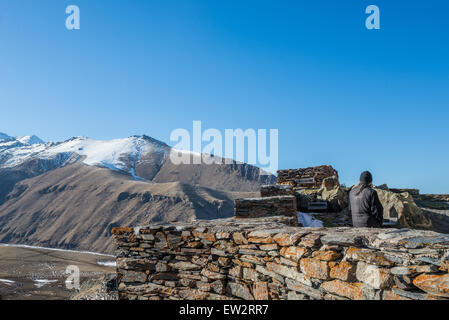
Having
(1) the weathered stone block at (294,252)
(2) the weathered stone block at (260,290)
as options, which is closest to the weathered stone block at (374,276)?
(1) the weathered stone block at (294,252)

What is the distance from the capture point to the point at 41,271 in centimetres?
2908

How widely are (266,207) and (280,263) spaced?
471 centimetres

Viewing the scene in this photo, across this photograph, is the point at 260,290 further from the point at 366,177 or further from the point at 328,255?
the point at 366,177

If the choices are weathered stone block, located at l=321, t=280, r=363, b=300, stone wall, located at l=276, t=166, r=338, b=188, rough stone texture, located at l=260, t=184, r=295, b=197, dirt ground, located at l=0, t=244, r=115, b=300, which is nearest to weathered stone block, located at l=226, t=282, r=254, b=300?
weathered stone block, located at l=321, t=280, r=363, b=300

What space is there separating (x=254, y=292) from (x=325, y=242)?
136 centimetres

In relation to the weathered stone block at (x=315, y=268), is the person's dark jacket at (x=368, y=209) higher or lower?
higher

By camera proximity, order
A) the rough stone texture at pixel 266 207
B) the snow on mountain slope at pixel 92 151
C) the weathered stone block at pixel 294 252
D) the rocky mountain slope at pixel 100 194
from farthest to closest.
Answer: the snow on mountain slope at pixel 92 151 < the rocky mountain slope at pixel 100 194 < the rough stone texture at pixel 266 207 < the weathered stone block at pixel 294 252

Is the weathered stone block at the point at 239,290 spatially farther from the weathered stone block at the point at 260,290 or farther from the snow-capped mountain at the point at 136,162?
the snow-capped mountain at the point at 136,162

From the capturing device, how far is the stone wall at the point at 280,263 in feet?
8.33

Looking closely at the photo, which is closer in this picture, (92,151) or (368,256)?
(368,256)

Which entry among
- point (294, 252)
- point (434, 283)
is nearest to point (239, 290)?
point (294, 252)

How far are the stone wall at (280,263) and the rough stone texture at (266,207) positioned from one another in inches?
89.6
